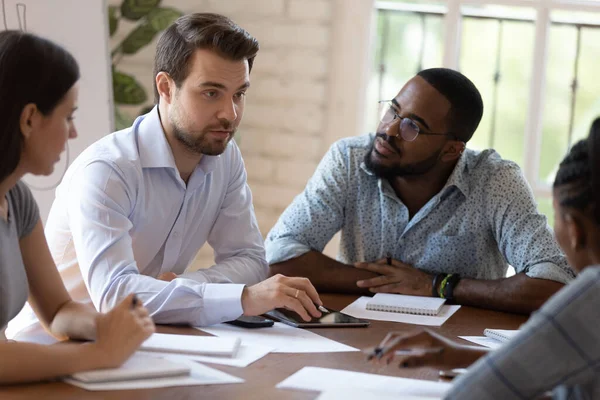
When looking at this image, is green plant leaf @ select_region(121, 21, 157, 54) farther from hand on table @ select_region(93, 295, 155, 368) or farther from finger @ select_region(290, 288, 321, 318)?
hand on table @ select_region(93, 295, 155, 368)

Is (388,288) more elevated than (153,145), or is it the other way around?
(153,145)

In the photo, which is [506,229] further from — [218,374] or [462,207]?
[218,374]

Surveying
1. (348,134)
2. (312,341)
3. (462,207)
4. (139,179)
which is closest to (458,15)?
(348,134)

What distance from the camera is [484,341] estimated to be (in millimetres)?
1779

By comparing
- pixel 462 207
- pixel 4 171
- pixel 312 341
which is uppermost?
pixel 4 171

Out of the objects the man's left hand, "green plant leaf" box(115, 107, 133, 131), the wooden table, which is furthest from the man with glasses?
"green plant leaf" box(115, 107, 133, 131)

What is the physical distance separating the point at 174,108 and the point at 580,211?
1.24 m

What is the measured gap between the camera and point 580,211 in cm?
114

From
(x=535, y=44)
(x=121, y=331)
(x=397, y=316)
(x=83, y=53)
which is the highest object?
(x=535, y=44)

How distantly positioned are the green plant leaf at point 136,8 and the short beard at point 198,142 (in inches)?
51.7

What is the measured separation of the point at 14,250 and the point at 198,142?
2.28ft

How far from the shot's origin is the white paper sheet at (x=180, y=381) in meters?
1.28

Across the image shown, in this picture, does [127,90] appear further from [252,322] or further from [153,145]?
[252,322]

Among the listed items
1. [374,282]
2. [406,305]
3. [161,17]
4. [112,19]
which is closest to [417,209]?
[374,282]
